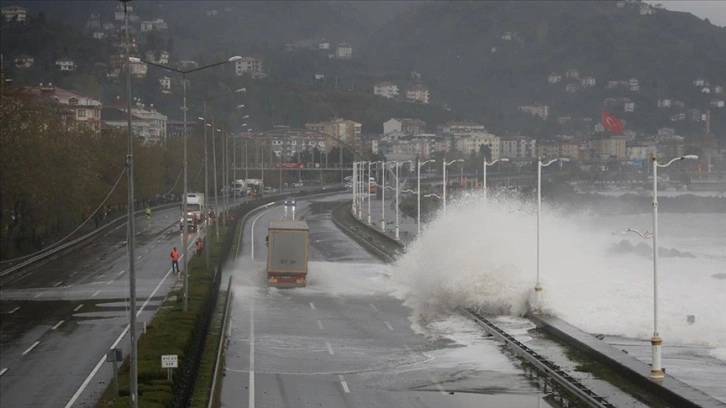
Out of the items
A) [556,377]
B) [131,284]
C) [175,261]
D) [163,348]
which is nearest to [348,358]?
[163,348]

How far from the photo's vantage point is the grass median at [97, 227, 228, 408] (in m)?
28.8

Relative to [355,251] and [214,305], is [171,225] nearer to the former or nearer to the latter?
[355,251]

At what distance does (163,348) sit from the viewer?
34594 millimetres

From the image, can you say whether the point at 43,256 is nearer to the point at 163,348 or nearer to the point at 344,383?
the point at 163,348

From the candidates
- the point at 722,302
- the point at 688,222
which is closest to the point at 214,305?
the point at 722,302

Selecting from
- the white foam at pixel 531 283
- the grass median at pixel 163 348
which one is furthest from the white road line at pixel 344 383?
the white foam at pixel 531 283

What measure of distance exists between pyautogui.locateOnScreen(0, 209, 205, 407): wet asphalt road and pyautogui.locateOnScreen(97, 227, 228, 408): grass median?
3.11 ft

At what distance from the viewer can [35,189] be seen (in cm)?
7656

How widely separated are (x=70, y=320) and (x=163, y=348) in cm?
1344

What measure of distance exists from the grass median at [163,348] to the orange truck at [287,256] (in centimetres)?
507

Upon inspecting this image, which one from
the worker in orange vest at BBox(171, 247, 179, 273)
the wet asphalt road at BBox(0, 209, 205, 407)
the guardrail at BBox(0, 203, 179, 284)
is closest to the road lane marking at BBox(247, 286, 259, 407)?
the wet asphalt road at BBox(0, 209, 205, 407)

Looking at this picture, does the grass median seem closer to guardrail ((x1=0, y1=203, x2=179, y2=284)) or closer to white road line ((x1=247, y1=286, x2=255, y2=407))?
white road line ((x1=247, y1=286, x2=255, y2=407))

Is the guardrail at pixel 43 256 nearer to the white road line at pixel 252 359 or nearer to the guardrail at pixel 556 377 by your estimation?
the white road line at pixel 252 359

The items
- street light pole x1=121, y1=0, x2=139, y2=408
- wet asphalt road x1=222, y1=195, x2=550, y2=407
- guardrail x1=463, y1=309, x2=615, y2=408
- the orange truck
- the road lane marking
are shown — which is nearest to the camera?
street light pole x1=121, y1=0, x2=139, y2=408
